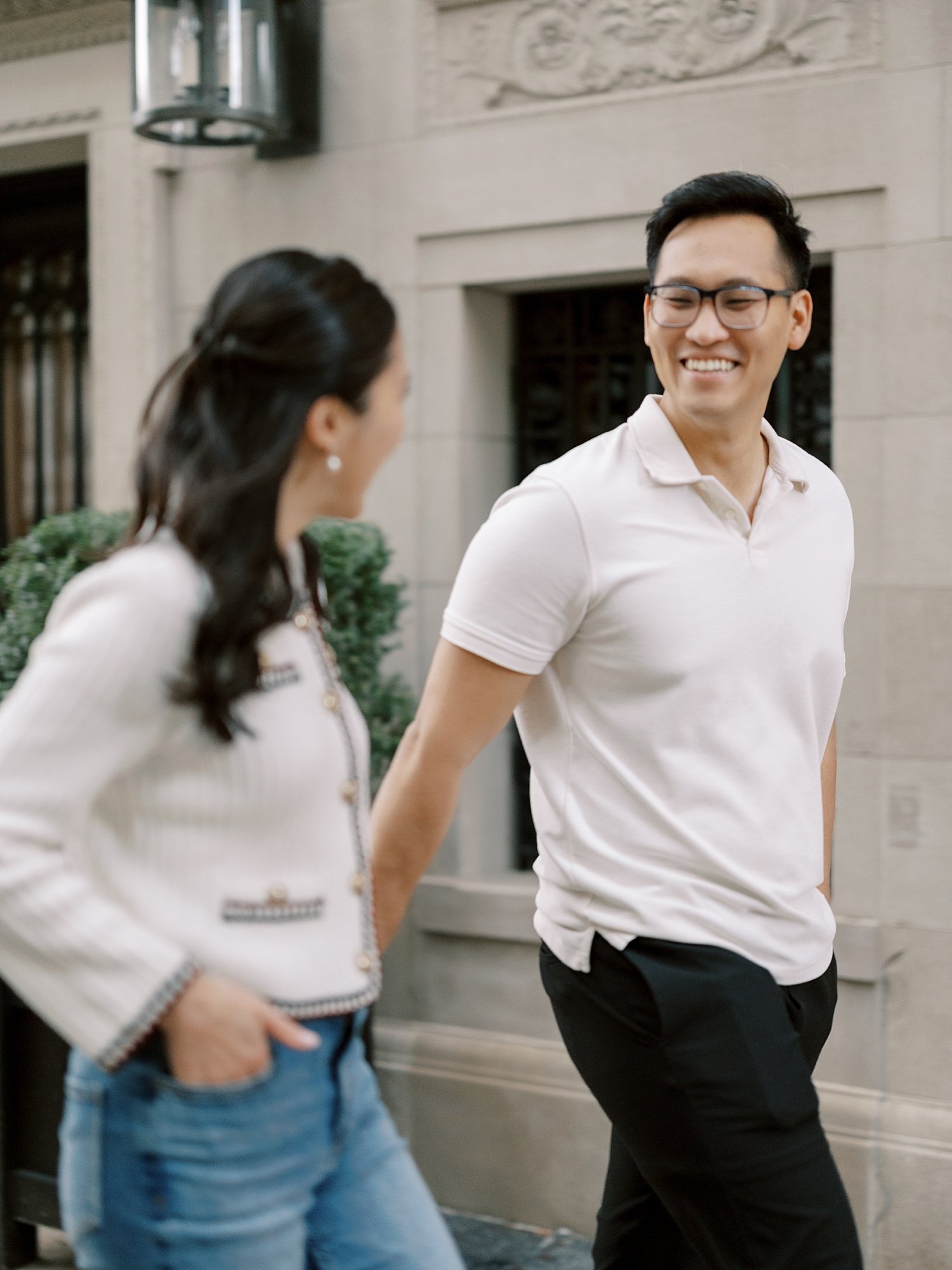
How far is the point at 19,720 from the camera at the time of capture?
5.33 ft

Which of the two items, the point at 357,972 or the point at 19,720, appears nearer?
the point at 19,720

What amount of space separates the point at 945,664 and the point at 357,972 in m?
2.82

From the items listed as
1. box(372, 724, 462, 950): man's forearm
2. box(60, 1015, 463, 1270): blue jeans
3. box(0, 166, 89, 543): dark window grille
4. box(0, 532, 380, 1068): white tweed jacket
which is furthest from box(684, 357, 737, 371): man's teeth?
box(0, 166, 89, 543): dark window grille

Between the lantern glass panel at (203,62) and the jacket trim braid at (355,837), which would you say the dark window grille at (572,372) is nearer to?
the lantern glass panel at (203,62)

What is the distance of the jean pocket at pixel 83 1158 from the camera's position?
1783 mm

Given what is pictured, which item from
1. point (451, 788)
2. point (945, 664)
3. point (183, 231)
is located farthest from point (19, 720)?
point (183, 231)

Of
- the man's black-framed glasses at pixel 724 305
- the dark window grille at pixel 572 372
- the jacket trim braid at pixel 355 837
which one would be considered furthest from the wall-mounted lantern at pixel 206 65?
the jacket trim braid at pixel 355 837

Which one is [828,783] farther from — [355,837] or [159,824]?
[159,824]

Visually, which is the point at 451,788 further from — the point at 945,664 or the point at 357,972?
the point at 945,664

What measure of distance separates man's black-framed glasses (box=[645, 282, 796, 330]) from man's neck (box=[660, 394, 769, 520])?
14 centimetres

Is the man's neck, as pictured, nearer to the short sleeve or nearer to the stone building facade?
the short sleeve

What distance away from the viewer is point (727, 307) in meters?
2.68

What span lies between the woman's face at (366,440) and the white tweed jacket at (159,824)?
0.14 metres

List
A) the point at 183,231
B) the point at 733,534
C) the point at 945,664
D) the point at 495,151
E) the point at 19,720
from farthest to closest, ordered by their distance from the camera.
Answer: the point at 183,231, the point at 495,151, the point at 945,664, the point at 733,534, the point at 19,720
